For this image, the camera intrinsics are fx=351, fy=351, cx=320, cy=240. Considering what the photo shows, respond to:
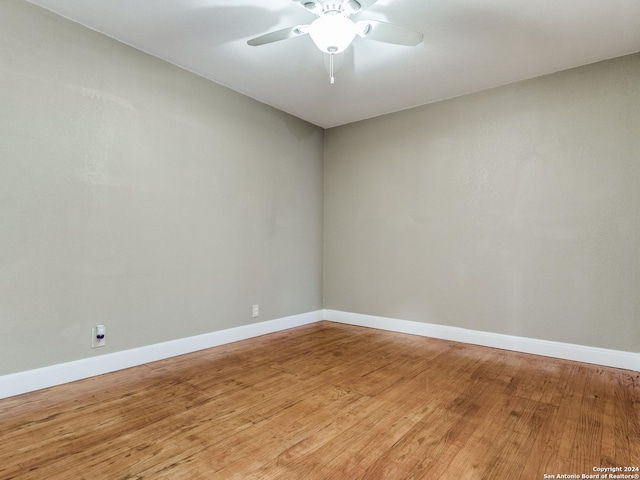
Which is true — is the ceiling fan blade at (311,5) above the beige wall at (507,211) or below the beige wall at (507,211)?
above

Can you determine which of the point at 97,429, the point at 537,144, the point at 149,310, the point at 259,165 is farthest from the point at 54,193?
the point at 537,144

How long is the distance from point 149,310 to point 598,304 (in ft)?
12.2

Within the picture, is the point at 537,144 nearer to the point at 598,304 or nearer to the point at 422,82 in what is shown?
the point at 422,82

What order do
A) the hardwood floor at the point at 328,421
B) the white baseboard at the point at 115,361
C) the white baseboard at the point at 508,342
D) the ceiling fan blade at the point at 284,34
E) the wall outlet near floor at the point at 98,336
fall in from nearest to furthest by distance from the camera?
the hardwood floor at the point at 328,421, the ceiling fan blade at the point at 284,34, the white baseboard at the point at 115,361, the wall outlet near floor at the point at 98,336, the white baseboard at the point at 508,342

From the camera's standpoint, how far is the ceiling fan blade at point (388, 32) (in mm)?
2025

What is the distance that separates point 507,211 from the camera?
11.0ft

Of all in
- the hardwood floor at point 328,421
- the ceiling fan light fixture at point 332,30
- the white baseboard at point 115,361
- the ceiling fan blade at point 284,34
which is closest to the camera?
the hardwood floor at point 328,421

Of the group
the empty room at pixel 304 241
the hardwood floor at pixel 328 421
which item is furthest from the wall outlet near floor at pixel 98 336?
the hardwood floor at pixel 328 421

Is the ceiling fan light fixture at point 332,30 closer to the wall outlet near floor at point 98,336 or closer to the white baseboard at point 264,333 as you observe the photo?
the wall outlet near floor at point 98,336

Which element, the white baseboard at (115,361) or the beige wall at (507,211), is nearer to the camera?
the white baseboard at (115,361)

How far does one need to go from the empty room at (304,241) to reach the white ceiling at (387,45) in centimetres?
2

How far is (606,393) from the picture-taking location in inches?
91.2

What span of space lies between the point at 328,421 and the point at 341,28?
2197 millimetres

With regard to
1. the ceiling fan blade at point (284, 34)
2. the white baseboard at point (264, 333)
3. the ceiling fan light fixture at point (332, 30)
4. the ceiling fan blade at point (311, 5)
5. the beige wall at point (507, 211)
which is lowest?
the white baseboard at point (264, 333)
